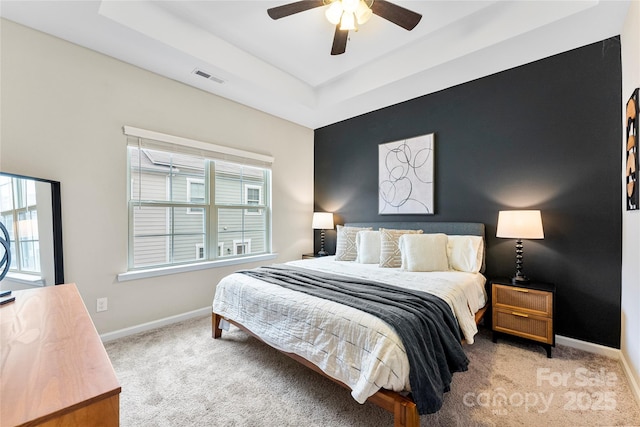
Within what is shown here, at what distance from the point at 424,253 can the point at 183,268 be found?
2698 mm

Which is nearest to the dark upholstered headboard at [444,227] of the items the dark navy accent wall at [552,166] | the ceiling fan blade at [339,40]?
the dark navy accent wall at [552,166]

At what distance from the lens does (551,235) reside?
2609 mm

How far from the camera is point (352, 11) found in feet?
5.98

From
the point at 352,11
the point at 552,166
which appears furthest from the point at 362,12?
the point at 552,166

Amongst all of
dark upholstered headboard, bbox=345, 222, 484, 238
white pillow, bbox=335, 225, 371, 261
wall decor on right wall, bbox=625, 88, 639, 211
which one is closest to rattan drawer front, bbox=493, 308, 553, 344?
dark upholstered headboard, bbox=345, 222, 484, 238

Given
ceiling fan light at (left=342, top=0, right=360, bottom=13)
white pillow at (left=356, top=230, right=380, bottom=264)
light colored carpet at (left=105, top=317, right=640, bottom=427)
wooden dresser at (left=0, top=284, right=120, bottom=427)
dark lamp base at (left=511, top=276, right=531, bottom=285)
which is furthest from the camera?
white pillow at (left=356, top=230, right=380, bottom=264)

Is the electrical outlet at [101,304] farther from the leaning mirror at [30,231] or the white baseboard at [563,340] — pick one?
the leaning mirror at [30,231]

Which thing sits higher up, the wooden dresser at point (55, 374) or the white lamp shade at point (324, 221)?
the white lamp shade at point (324, 221)

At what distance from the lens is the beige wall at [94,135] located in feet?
7.24

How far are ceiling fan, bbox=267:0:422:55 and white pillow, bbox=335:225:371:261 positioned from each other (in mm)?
2349

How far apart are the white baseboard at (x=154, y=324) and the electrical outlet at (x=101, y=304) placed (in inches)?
9.5

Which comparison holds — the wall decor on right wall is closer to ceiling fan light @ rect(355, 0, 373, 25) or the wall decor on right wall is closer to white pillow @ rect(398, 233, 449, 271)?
white pillow @ rect(398, 233, 449, 271)

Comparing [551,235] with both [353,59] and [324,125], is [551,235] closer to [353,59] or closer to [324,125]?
[353,59]

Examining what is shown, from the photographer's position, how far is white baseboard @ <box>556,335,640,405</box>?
1843 mm
